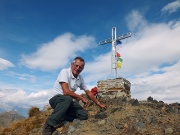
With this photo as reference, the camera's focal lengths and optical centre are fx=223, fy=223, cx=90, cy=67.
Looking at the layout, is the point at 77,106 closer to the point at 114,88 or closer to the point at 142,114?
the point at 142,114

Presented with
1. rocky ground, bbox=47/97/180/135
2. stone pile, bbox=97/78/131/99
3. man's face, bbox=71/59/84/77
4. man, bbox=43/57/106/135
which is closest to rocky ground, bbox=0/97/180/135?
rocky ground, bbox=47/97/180/135

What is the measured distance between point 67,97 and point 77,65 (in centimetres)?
110

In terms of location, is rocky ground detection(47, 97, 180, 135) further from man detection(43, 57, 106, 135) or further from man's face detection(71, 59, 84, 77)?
man's face detection(71, 59, 84, 77)

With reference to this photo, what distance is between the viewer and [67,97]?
23.4 feet

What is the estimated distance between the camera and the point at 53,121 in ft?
23.2

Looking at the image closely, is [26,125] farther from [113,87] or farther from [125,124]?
[113,87]

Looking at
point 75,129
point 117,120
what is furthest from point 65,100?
point 117,120

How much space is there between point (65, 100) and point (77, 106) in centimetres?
84

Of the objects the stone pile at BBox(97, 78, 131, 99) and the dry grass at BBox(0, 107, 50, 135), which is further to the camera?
the stone pile at BBox(97, 78, 131, 99)

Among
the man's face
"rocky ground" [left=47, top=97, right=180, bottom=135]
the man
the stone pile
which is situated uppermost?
the stone pile

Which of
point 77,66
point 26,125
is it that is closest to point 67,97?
point 77,66

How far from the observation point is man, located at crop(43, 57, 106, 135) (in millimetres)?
7031

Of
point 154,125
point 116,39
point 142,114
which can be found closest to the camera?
point 154,125

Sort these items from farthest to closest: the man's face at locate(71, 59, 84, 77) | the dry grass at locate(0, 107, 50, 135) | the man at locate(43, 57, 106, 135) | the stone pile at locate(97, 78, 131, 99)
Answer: the stone pile at locate(97, 78, 131, 99) → the dry grass at locate(0, 107, 50, 135) → the man's face at locate(71, 59, 84, 77) → the man at locate(43, 57, 106, 135)
